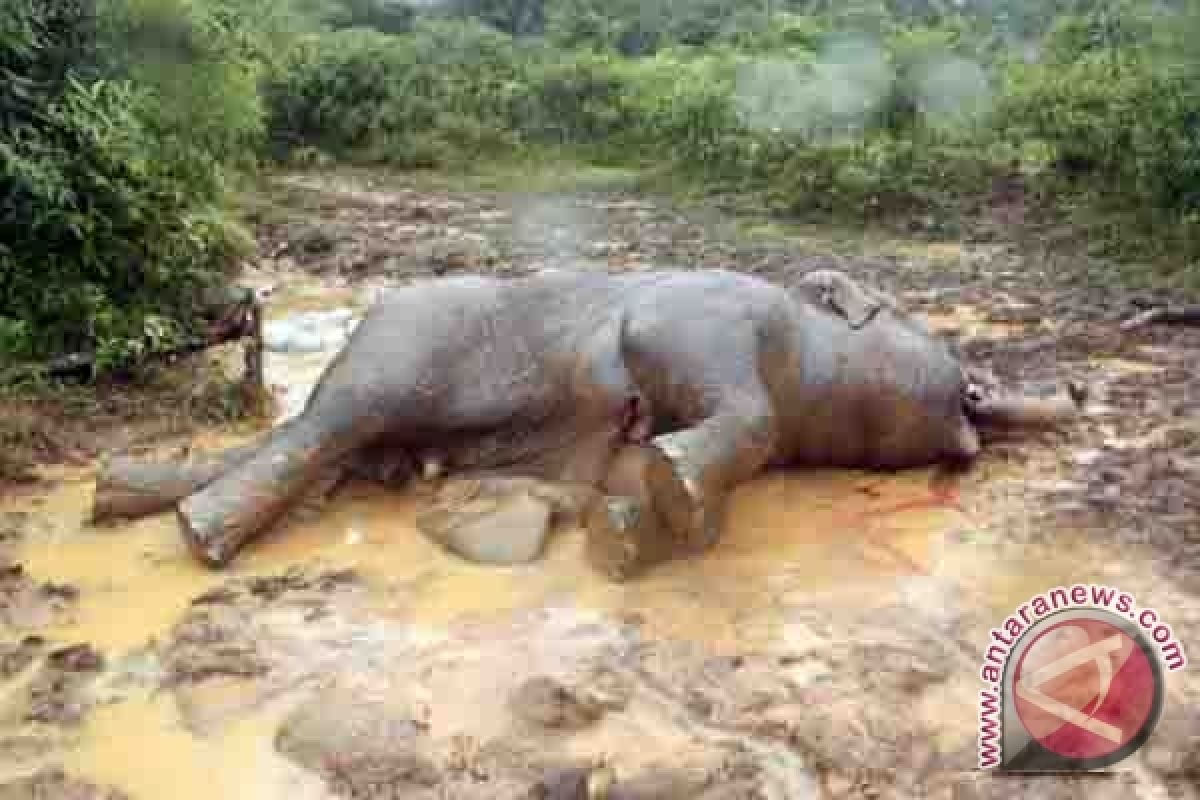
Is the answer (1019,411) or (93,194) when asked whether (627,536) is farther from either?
(93,194)

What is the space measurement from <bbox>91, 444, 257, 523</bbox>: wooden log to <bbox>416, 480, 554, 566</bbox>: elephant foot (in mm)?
638

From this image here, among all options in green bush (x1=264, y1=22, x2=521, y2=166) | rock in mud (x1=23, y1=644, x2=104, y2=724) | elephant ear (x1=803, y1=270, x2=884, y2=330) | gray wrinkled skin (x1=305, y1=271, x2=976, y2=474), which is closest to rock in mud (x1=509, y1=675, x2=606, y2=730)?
rock in mud (x1=23, y1=644, x2=104, y2=724)

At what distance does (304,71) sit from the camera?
16422mm

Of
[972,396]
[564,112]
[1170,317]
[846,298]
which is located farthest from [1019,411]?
[564,112]

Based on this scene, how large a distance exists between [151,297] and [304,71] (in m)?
12.1

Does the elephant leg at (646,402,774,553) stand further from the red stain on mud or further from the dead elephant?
the red stain on mud

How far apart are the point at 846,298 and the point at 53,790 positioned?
2760 millimetres

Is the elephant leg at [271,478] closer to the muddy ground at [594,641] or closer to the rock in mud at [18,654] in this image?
the muddy ground at [594,641]

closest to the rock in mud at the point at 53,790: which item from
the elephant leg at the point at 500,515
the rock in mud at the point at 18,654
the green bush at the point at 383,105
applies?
the rock in mud at the point at 18,654

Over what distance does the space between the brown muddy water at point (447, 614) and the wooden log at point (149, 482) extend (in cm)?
6

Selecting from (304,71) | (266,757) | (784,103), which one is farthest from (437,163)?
(266,757)

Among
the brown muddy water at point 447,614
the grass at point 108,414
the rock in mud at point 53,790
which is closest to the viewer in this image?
the rock in mud at point 53,790

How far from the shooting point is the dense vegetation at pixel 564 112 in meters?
4.81

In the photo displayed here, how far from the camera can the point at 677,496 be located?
10.4 ft
